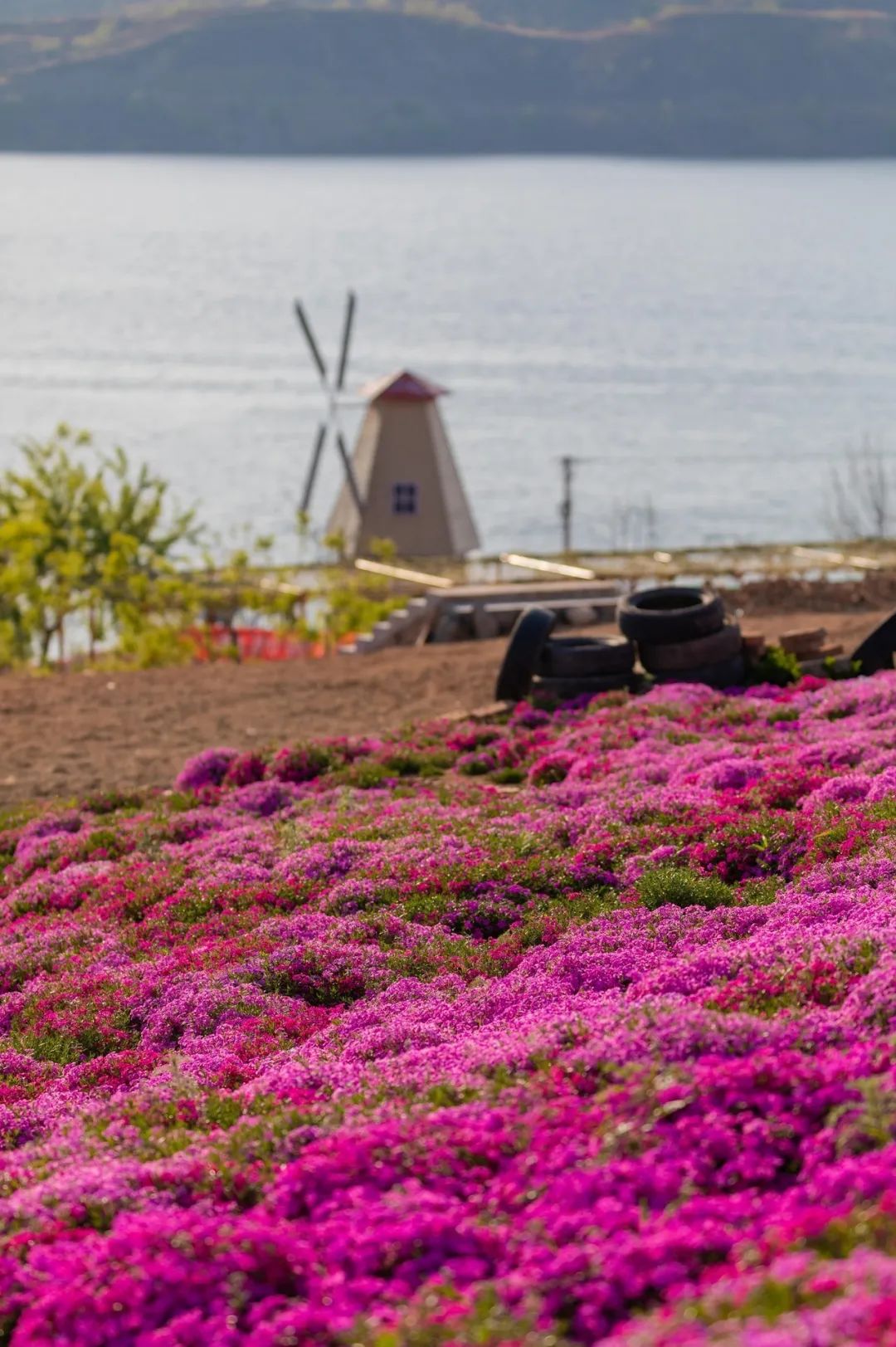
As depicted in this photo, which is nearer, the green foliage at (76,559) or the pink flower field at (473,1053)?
the pink flower field at (473,1053)

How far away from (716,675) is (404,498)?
47.6 meters

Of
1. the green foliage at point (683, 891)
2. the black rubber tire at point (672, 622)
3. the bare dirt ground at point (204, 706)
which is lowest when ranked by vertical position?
the bare dirt ground at point (204, 706)

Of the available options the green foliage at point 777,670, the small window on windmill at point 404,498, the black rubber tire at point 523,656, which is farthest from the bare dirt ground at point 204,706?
the small window on windmill at point 404,498

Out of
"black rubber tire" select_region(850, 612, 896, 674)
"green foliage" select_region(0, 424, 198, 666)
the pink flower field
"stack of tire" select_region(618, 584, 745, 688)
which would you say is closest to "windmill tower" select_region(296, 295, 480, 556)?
"green foliage" select_region(0, 424, 198, 666)

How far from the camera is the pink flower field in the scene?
6.35 meters

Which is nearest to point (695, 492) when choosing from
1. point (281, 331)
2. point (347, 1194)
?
point (281, 331)

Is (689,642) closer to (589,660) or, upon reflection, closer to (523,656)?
(589,660)

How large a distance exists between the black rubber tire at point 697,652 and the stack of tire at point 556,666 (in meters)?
0.37

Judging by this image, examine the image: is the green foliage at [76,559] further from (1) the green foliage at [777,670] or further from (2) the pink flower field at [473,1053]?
(2) the pink flower field at [473,1053]

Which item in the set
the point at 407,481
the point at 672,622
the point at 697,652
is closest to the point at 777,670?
the point at 697,652

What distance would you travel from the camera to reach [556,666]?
21.6 metres

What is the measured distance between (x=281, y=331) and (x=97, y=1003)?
608ft

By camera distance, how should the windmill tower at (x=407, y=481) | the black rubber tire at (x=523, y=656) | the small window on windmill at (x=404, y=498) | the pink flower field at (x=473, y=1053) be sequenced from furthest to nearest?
the small window on windmill at (x=404, y=498)
the windmill tower at (x=407, y=481)
the black rubber tire at (x=523, y=656)
the pink flower field at (x=473, y=1053)

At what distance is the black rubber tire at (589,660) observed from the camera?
21.4 meters
